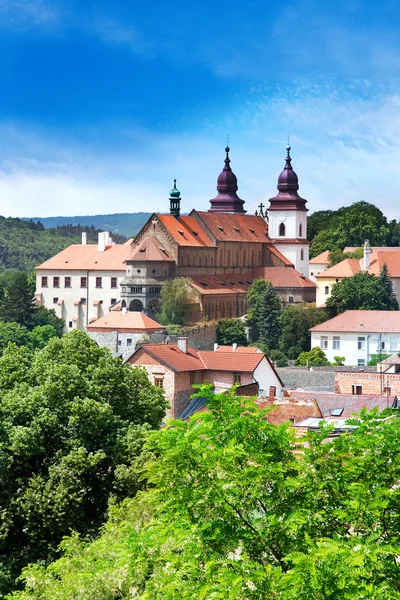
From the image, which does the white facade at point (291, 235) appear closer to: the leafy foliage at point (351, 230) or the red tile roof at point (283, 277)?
the red tile roof at point (283, 277)

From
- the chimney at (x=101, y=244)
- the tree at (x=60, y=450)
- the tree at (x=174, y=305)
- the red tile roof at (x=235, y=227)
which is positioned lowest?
the tree at (x=60, y=450)

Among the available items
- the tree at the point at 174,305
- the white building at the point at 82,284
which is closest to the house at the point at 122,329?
the tree at the point at 174,305

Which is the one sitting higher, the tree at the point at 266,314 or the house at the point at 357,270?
the house at the point at 357,270

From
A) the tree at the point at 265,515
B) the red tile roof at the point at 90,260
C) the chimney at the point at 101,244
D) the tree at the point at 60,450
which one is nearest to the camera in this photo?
the tree at the point at 265,515

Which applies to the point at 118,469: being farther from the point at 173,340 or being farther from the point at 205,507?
the point at 173,340

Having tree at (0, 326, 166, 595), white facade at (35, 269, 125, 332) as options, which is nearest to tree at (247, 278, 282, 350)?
white facade at (35, 269, 125, 332)

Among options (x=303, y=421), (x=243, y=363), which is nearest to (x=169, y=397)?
(x=243, y=363)

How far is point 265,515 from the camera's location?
→ 15680 mm

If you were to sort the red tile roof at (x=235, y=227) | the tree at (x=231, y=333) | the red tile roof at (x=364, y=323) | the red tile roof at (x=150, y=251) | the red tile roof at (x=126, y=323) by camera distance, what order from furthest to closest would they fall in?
the red tile roof at (x=235, y=227) → the red tile roof at (x=150, y=251) → the tree at (x=231, y=333) → the red tile roof at (x=364, y=323) → the red tile roof at (x=126, y=323)

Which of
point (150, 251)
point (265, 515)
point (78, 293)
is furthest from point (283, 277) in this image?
point (265, 515)

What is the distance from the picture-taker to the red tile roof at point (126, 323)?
284ft

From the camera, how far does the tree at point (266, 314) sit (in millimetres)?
97250

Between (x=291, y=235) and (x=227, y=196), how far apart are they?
883 centimetres

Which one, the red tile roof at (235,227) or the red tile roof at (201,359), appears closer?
the red tile roof at (201,359)
